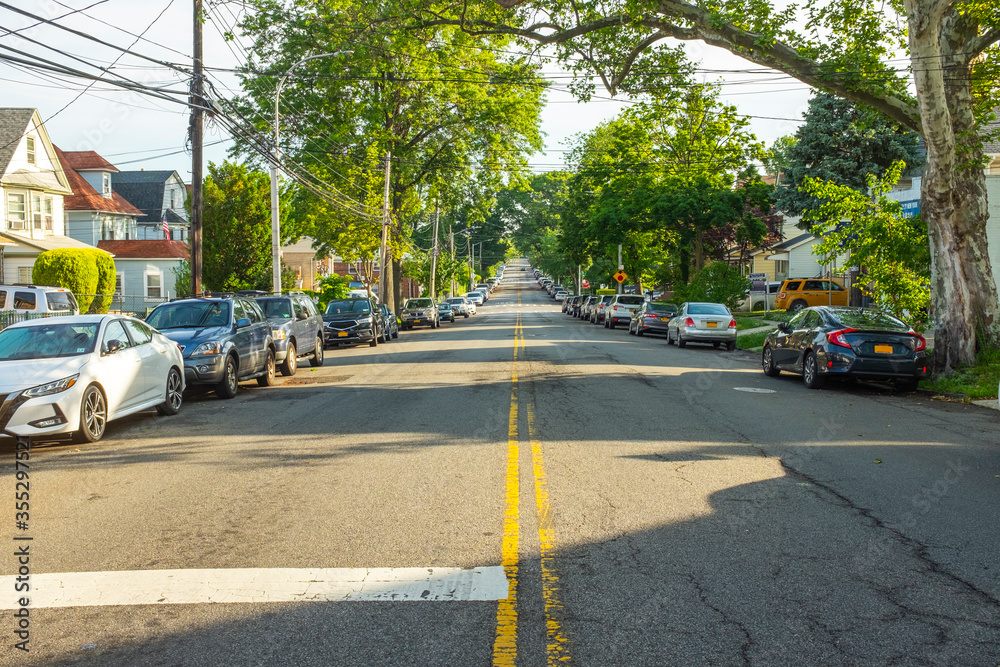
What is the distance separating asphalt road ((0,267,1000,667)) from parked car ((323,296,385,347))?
57.8ft

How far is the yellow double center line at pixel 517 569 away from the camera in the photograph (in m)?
4.32

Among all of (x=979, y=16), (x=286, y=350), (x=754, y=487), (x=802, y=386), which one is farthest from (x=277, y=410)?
(x=979, y=16)

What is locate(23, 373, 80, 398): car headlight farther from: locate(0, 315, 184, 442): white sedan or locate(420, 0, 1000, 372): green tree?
locate(420, 0, 1000, 372): green tree

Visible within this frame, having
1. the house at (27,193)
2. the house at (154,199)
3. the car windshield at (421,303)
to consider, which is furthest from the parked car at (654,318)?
the house at (154,199)

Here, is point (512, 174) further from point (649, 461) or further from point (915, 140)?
point (649, 461)

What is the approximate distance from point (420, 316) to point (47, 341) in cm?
3730

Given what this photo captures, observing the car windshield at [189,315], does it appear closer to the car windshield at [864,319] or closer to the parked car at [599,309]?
the car windshield at [864,319]

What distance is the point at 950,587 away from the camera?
206 inches

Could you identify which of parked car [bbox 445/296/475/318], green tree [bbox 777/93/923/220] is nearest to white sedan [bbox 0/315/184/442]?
green tree [bbox 777/93/923/220]

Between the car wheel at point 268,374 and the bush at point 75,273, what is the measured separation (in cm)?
1542

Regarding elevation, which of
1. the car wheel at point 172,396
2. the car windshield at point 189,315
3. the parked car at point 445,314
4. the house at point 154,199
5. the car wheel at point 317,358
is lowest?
the parked car at point 445,314

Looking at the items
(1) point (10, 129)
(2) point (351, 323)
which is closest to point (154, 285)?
(1) point (10, 129)

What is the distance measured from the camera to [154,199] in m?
58.2

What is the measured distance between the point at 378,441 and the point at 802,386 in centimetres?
976
